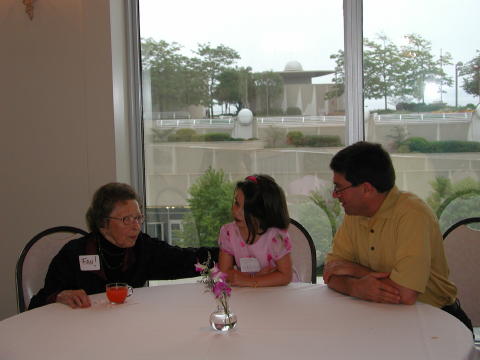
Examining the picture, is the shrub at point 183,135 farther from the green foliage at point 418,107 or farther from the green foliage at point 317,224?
the green foliage at point 418,107

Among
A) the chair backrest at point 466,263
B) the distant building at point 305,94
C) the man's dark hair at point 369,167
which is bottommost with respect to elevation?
the chair backrest at point 466,263

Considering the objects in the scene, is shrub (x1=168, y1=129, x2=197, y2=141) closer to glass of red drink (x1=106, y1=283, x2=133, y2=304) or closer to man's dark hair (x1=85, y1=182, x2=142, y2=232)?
man's dark hair (x1=85, y1=182, x2=142, y2=232)

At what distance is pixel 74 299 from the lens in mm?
2393

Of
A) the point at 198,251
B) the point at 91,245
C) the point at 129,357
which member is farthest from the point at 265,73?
the point at 129,357

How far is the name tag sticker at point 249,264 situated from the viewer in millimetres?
2750

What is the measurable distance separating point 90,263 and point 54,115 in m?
1.70

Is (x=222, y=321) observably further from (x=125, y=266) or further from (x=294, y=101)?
(x=294, y=101)

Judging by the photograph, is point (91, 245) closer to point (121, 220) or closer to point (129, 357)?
point (121, 220)

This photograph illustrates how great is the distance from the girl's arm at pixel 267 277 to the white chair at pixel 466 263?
885mm

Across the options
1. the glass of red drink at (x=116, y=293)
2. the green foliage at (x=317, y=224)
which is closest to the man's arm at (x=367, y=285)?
the glass of red drink at (x=116, y=293)

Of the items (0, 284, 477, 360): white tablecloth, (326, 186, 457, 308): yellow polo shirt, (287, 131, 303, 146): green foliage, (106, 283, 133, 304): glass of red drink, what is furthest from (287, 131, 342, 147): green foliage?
(106, 283, 133, 304): glass of red drink

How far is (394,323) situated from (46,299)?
150 cm

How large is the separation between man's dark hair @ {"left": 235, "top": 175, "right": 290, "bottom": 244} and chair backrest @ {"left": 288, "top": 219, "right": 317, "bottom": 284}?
34 centimetres

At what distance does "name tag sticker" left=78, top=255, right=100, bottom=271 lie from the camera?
2.73 m
